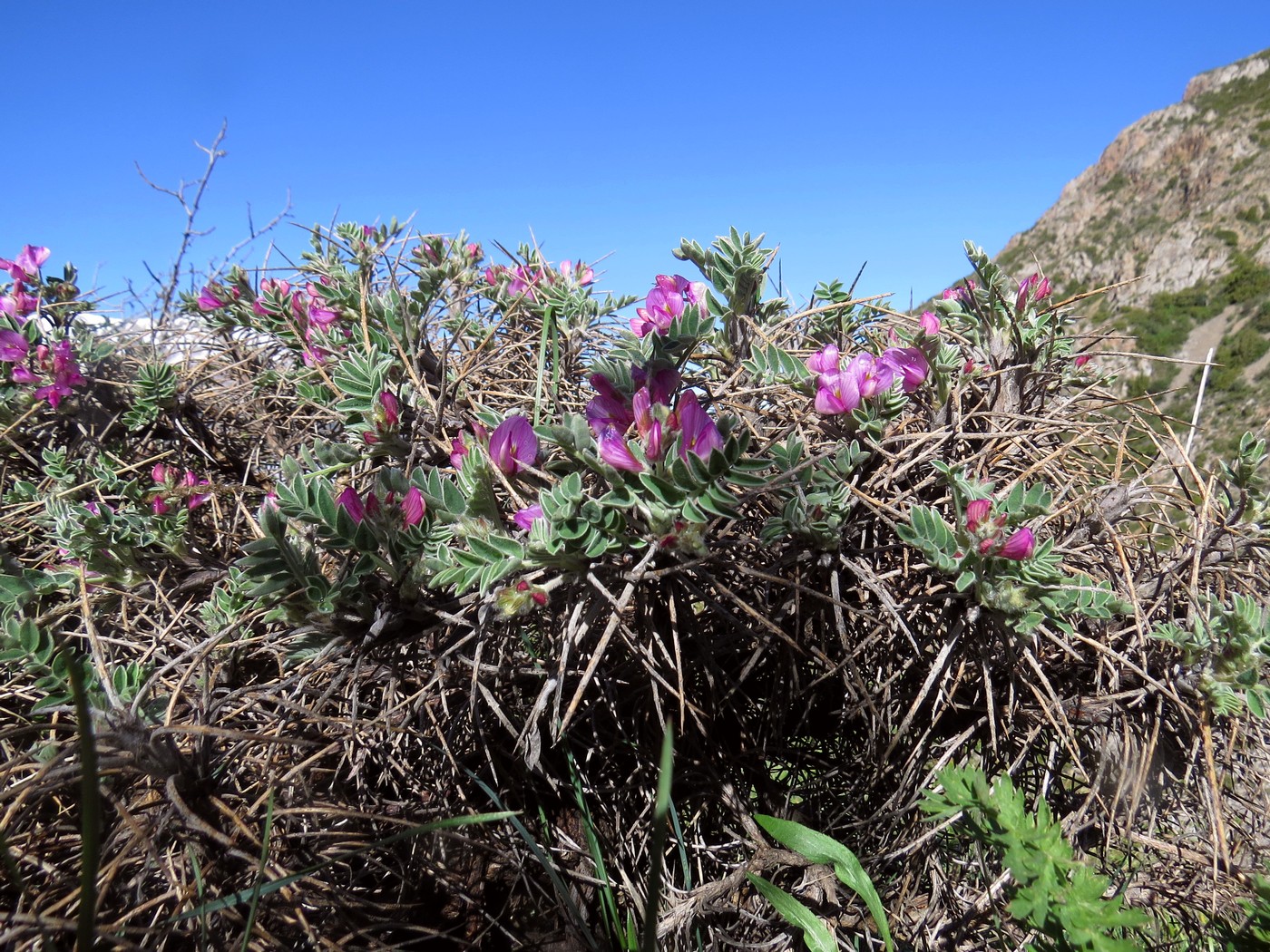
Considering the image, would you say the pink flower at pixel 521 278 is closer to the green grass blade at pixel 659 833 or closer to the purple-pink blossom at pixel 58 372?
the purple-pink blossom at pixel 58 372

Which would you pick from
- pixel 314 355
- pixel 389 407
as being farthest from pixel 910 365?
pixel 314 355

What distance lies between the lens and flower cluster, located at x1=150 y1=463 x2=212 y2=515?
1.39 metres

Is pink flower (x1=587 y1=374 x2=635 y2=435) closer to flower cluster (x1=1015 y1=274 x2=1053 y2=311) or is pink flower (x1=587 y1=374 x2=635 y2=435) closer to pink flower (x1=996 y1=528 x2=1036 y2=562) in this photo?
pink flower (x1=996 y1=528 x2=1036 y2=562)

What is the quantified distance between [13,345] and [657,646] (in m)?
1.58

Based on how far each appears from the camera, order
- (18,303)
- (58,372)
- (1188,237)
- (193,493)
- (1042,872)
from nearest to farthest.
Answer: (1042,872)
(193,493)
(58,372)
(18,303)
(1188,237)

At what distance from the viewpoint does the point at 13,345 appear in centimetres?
155

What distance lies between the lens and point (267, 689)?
104 cm

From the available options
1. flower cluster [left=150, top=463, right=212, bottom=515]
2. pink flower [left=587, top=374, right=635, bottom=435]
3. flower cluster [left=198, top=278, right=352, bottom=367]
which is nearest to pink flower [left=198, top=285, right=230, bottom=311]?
flower cluster [left=198, top=278, right=352, bottom=367]

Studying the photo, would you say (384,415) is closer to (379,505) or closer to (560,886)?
(379,505)

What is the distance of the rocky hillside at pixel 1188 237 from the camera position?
84.2 ft

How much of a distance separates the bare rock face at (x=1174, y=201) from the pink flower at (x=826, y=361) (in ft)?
114

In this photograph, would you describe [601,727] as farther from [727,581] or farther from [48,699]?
[48,699]

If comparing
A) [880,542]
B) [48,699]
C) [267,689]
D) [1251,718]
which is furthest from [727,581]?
[48,699]

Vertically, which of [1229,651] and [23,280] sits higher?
[23,280]
